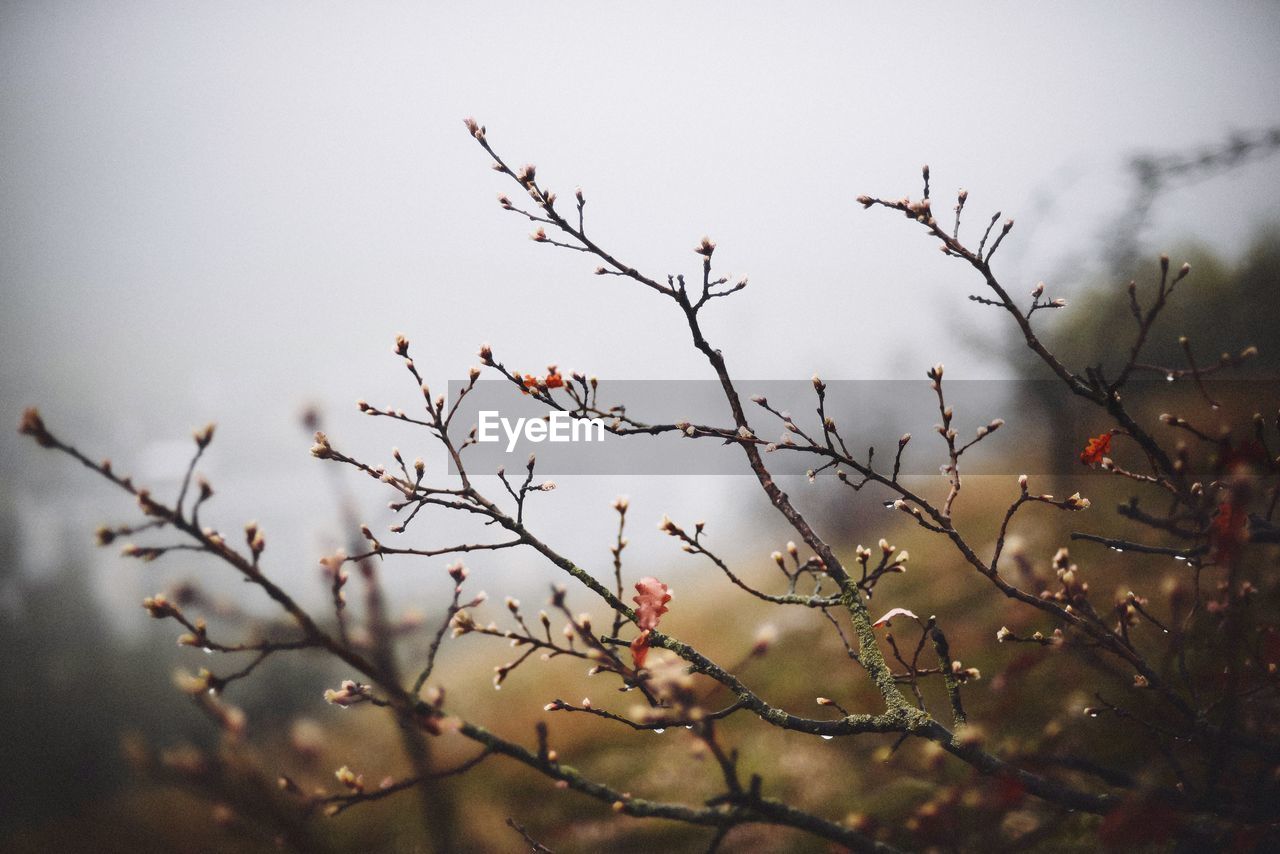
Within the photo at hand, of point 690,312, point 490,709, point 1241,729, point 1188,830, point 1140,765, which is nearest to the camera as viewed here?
point 1188,830

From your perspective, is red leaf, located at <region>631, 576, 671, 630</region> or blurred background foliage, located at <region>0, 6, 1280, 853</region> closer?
red leaf, located at <region>631, 576, 671, 630</region>

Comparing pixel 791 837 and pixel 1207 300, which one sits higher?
pixel 1207 300

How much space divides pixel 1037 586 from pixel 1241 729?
367 mm

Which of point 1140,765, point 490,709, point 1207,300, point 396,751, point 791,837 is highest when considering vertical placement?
point 1207,300

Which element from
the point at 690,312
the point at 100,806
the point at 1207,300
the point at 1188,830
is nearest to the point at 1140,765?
the point at 1188,830

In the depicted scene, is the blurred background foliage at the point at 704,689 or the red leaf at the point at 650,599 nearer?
the red leaf at the point at 650,599

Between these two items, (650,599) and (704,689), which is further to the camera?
(704,689)

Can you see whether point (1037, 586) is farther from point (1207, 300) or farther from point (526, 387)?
point (1207, 300)

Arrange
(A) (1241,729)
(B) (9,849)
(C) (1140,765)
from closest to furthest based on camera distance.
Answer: (A) (1241,729) → (C) (1140,765) → (B) (9,849)

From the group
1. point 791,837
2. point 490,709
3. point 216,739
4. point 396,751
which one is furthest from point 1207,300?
point 216,739

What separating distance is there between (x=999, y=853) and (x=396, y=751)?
454 centimetres

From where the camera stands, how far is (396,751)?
4.09m

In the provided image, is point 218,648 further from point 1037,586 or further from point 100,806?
point 100,806

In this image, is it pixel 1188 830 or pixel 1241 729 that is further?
pixel 1241 729
